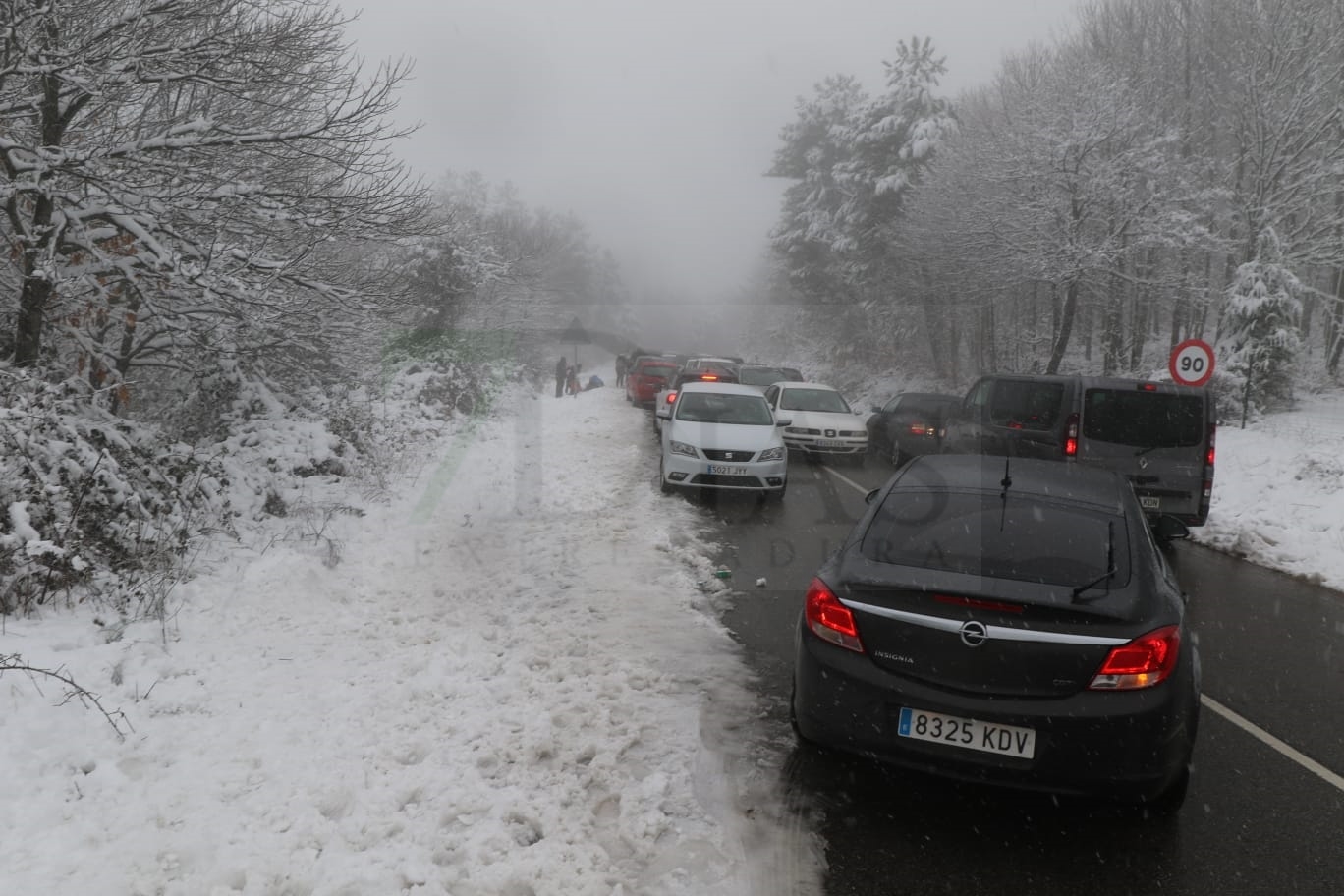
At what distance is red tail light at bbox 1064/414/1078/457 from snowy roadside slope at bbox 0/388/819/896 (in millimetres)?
5418

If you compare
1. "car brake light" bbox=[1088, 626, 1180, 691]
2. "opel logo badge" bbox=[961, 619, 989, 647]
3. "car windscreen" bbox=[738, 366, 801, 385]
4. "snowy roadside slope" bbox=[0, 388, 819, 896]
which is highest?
"car windscreen" bbox=[738, 366, 801, 385]

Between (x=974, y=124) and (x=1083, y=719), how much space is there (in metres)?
35.6

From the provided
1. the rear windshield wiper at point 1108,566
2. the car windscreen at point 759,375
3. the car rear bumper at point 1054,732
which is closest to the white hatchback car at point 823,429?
the car windscreen at point 759,375

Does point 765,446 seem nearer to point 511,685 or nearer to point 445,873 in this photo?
A: point 511,685

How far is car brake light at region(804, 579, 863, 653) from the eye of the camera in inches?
148

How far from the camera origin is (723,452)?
38.5 feet

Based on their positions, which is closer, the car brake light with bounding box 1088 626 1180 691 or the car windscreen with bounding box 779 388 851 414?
the car brake light with bounding box 1088 626 1180 691

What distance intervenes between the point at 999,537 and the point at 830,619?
3.14 ft

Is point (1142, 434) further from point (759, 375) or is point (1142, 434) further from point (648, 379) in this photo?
point (648, 379)

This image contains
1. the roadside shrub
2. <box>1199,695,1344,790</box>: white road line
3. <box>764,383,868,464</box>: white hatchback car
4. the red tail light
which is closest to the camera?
<box>1199,695,1344,790</box>: white road line

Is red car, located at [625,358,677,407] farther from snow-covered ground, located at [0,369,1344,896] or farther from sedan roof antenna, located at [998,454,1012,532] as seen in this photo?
sedan roof antenna, located at [998,454,1012,532]

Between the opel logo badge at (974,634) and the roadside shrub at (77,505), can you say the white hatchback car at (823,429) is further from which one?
the opel logo badge at (974,634)

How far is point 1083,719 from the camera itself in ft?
11.1

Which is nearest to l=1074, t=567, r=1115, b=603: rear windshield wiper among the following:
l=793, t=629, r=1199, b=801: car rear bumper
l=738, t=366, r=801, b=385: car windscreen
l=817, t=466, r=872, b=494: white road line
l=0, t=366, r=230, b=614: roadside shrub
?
l=793, t=629, r=1199, b=801: car rear bumper
